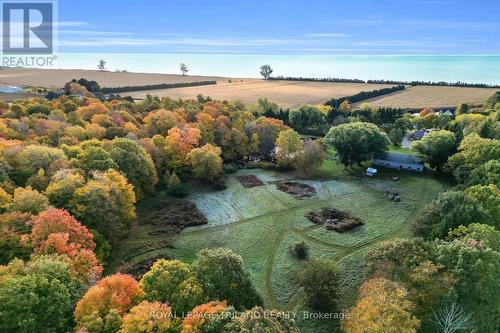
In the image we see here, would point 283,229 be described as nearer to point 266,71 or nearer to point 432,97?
point 432,97

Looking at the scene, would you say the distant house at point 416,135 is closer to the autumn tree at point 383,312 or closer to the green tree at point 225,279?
the autumn tree at point 383,312

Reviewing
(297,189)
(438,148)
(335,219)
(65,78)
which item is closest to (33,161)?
(297,189)

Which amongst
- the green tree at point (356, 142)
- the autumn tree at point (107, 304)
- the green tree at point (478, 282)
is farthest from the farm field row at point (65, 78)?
the green tree at point (478, 282)

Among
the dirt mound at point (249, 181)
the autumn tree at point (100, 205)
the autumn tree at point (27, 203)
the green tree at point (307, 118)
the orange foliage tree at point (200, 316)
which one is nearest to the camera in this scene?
the orange foliage tree at point (200, 316)

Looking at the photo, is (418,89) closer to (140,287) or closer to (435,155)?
(435,155)

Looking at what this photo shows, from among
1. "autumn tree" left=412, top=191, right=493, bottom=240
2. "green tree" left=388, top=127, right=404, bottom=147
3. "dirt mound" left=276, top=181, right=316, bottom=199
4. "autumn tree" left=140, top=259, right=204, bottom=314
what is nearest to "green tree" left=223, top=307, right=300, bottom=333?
"autumn tree" left=140, top=259, right=204, bottom=314

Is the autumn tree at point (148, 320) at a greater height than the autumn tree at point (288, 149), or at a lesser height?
lesser
